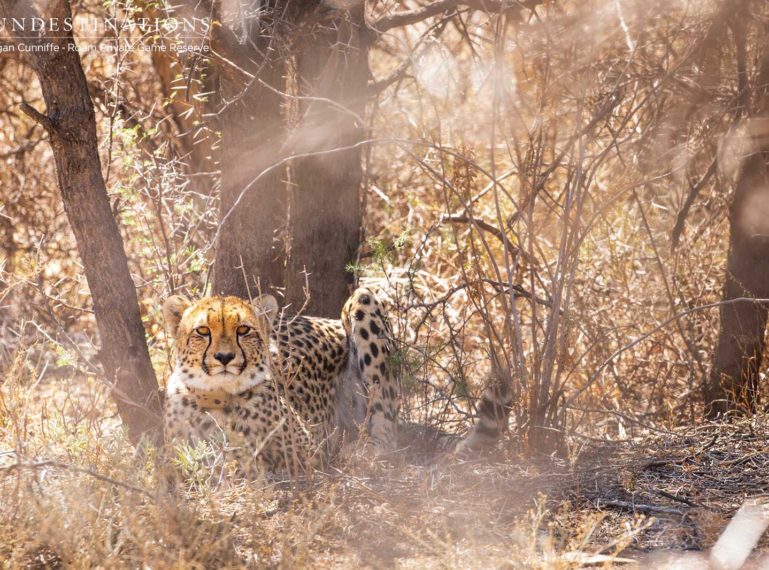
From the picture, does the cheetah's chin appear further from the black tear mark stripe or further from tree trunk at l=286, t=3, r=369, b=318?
tree trunk at l=286, t=3, r=369, b=318

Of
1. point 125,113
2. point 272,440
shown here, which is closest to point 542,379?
point 272,440

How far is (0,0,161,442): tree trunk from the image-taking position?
4508 millimetres

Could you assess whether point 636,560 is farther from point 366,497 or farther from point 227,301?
point 227,301

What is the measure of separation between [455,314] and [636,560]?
3.75 meters

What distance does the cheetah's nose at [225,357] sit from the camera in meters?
4.34

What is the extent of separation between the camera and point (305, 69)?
17.3 ft

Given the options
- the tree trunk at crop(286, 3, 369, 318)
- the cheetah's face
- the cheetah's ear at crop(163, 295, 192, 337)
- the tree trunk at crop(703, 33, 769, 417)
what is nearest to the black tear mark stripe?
the cheetah's face

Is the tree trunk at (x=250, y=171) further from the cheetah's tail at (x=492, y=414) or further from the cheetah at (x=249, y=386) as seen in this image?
the cheetah's tail at (x=492, y=414)

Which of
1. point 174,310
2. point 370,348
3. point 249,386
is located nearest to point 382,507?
point 249,386

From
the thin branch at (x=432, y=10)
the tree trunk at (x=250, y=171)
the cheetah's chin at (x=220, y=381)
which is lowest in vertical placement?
the cheetah's chin at (x=220, y=381)

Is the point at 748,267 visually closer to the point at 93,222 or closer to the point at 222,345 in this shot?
the point at 222,345

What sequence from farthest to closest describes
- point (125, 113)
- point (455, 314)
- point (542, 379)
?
point (125, 113) → point (455, 314) → point (542, 379)

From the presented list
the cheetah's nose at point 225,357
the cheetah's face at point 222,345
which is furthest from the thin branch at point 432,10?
the cheetah's nose at point 225,357

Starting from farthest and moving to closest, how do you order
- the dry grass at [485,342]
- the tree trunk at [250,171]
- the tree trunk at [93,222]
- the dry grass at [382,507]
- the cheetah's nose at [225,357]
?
the tree trunk at [250,171], the tree trunk at [93,222], the cheetah's nose at [225,357], the dry grass at [485,342], the dry grass at [382,507]
